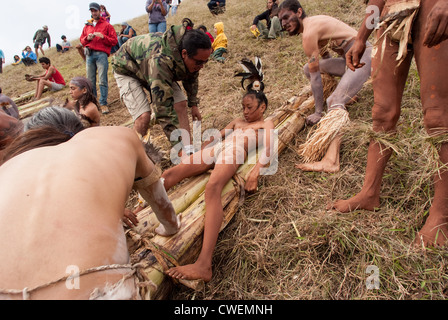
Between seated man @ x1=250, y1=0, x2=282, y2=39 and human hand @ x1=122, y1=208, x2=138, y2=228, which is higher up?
seated man @ x1=250, y1=0, x2=282, y2=39

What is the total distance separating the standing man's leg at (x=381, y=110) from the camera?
171cm

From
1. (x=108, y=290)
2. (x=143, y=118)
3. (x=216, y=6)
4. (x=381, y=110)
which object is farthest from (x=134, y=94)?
(x=216, y=6)

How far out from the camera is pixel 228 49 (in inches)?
276

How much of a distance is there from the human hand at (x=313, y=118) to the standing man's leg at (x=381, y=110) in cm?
135

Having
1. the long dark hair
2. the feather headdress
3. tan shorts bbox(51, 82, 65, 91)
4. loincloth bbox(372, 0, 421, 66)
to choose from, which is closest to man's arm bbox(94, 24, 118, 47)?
tan shorts bbox(51, 82, 65, 91)

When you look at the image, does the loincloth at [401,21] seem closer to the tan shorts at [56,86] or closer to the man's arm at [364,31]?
the man's arm at [364,31]

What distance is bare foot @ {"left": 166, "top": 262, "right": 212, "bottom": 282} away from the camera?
1678mm

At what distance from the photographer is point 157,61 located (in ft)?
9.33

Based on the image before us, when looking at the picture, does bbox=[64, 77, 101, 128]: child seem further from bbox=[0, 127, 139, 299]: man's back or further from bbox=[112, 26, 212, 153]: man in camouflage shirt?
bbox=[0, 127, 139, 299]: man's back

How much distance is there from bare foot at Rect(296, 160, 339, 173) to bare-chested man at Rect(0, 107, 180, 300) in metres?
1.86

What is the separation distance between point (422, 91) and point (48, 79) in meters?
8.89

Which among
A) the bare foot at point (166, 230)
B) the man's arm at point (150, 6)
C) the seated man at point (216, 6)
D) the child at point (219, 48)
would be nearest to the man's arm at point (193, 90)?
the bare foot at point (166, 230)

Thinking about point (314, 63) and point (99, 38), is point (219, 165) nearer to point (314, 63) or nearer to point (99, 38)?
point (314, 63)
